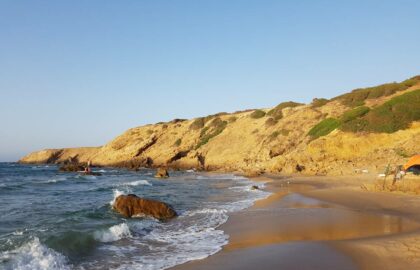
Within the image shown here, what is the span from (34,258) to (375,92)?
1695 inches

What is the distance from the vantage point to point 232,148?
5594cm

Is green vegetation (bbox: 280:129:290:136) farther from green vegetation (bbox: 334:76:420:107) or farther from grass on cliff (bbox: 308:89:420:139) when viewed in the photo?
grass on cliff (bbox: 308:89:420:139)

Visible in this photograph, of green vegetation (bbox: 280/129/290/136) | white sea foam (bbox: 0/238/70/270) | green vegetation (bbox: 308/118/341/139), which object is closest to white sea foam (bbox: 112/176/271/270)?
white sea foam (bbox: 0/238/70/270)

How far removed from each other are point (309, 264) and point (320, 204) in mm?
9819

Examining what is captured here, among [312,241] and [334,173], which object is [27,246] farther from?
[334,173]

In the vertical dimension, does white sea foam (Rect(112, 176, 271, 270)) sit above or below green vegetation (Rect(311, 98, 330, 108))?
below

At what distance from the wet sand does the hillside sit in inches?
499

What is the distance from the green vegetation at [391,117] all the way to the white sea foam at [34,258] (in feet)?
101

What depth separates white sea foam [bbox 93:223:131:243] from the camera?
12.5m

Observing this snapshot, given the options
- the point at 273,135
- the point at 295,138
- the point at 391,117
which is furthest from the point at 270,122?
the point at 391,117

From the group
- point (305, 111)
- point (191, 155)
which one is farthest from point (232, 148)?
point (305, 111)

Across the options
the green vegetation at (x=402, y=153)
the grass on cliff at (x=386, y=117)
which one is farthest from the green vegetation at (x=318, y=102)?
the green vegetation at (x=402, y=153)

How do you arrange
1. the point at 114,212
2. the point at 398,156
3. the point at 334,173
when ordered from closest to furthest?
the point at 114,212 < the point at 398,156 < the point at 334,173

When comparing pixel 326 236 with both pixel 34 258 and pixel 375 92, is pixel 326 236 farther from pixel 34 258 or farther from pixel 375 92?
pixel 375 92
